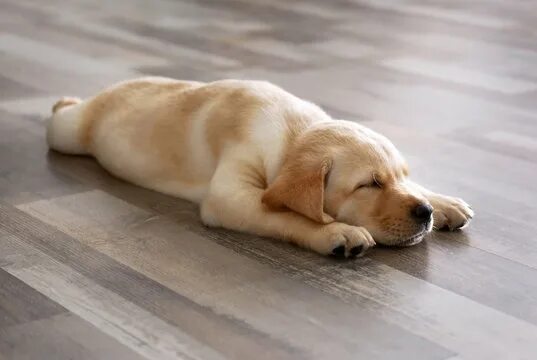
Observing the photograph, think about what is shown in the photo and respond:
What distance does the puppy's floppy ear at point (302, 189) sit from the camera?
6.82 ft

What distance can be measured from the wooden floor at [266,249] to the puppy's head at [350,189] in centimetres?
7

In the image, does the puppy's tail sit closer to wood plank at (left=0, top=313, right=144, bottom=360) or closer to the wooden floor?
the wooden floor

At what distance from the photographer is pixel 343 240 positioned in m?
2.08

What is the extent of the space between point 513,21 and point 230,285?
3896 millimetres

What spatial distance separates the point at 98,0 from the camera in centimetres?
554

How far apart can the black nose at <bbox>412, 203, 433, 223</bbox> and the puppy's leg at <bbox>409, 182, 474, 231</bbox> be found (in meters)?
0.18

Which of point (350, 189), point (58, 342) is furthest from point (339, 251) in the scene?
point (58, 342)

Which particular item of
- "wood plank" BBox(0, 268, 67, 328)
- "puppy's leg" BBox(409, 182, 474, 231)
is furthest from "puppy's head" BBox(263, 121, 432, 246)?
"wood plank" BBox(0, 268, 67, 328)

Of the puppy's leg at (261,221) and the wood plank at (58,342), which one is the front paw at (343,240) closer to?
the puppy's leg at (261,221)

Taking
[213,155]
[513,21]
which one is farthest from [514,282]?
[513,21]

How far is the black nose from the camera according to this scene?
211cm

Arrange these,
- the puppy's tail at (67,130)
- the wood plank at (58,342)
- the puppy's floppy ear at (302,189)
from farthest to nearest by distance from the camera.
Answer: the puppy's tail at (67,130) → the puppy's floppy ear at (302,189) → the wood plank at (58,342)

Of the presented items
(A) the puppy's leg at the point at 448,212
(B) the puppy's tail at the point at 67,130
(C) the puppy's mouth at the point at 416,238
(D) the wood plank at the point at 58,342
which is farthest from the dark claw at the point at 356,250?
(B) the puppy's tail at the point at 67,130

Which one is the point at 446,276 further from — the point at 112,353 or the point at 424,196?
the point at 112,353
